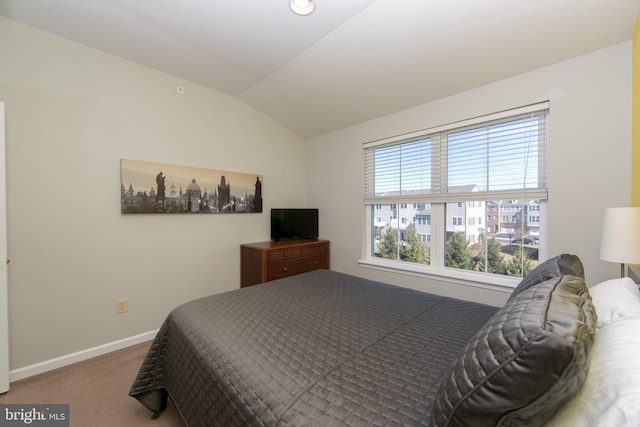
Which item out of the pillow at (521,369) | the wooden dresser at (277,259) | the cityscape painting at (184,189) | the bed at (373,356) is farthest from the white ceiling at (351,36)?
the pillow at (521,369)

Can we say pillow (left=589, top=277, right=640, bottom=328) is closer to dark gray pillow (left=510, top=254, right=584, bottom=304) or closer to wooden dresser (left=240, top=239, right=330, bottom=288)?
dark gray pillow (left=510, top=254, right=584, bottom=304)

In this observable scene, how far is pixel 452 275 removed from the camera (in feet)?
8.23

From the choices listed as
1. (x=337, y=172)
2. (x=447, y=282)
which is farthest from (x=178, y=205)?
(x=447, y=282)

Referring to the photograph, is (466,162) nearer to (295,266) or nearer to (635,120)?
(635,120)

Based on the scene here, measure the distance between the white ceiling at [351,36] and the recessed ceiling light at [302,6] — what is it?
0.05 m

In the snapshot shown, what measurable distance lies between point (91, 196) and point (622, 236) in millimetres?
3669

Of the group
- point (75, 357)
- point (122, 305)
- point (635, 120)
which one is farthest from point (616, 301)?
point (75, 357)

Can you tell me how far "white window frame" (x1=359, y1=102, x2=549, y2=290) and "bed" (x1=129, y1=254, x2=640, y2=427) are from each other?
0.82 metres

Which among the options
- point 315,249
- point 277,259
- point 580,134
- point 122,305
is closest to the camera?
point 580,134

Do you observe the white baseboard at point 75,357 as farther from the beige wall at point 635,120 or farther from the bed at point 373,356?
the beige wall at point 635,120

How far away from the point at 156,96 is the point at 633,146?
3.78m

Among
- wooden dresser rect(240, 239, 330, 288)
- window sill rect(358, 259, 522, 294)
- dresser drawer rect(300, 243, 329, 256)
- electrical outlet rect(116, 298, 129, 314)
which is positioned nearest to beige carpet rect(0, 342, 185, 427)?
electrical outlet rect(116, 298, 129, 314)

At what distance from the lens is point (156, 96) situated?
8.28 feet

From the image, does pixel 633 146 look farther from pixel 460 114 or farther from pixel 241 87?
pixel 241 87
